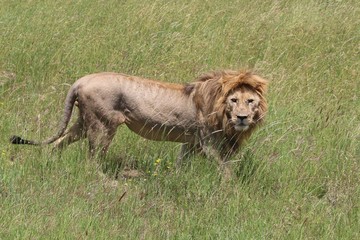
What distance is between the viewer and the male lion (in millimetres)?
6785

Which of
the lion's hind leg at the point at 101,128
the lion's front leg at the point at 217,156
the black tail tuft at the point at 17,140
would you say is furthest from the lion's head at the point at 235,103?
the black tail tuft at the point at 17,140

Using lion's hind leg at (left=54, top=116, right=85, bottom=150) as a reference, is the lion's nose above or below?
above

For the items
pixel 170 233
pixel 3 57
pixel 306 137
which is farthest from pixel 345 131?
pixel 3 57

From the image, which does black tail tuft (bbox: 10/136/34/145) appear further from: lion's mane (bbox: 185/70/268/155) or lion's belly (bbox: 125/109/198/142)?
lion's mane (bbox: 185/70/268/155)

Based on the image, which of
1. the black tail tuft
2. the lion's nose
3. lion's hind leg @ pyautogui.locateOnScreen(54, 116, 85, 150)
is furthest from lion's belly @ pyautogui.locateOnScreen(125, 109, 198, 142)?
the black tail tuft

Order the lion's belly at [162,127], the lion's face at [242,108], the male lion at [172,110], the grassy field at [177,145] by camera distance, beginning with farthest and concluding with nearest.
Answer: the lion's belly at [162,127], the male lion at [172,110], the lion's face at [242,108], the grassy field at [177,145]

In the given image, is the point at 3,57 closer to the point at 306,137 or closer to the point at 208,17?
the point at 208,17

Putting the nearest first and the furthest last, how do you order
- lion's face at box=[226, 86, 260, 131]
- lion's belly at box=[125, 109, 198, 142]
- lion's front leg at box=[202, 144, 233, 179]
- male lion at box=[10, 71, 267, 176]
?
lion's front leg at box=[202, 144, 233, 179]
lion's face at box=[226, 86, 260, 131]
male lion at box=[10, 71, 267, 176]
lion's belly at box=[125, 109, 198, 142]

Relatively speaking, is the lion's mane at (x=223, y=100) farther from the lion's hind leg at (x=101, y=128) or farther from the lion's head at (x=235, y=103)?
the lion's hind leg at (x=101, y=128)

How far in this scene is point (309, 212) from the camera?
18.9 feet

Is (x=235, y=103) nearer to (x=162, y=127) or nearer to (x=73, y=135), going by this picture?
(x=162, y=127)

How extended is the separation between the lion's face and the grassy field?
8.9 inches

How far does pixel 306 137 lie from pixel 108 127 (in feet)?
4.92

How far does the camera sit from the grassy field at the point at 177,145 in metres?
5.63
